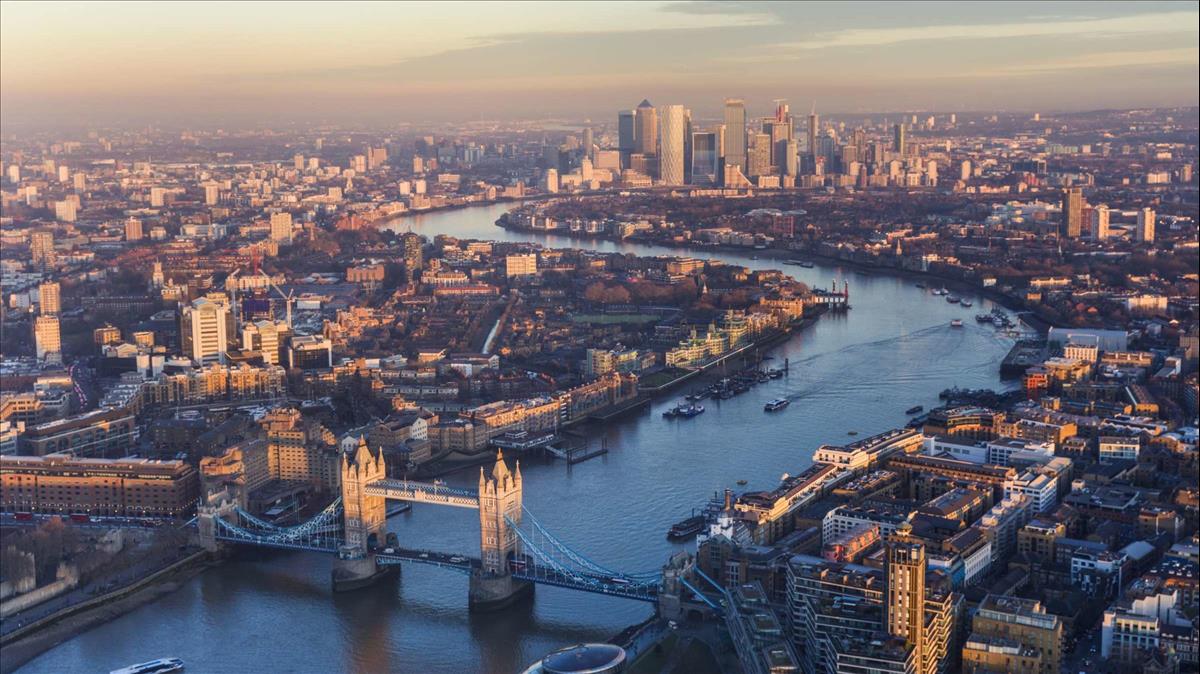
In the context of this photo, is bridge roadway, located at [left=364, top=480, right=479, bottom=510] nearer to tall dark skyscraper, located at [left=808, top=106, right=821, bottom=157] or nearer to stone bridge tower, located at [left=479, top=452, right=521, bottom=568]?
stone bridge tower, located at [left=479, top=452, right=521, bottom=568]

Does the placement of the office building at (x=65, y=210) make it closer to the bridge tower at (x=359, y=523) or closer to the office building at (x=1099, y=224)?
the bridge tower at (x=359, y=523)

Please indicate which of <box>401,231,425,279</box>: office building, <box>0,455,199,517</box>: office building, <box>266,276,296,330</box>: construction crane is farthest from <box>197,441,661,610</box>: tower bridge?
<box>401,231,425,279</box>: office building

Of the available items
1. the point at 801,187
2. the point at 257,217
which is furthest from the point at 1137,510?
the point at 801,187

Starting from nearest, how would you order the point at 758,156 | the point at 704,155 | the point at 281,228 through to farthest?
the point at 281,228
the point at 758,156
the point at 704,155

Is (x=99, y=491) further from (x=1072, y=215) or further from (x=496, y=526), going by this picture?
(x=1072, y=215)

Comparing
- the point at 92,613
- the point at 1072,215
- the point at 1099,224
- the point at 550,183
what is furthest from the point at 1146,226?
the point at 92,613

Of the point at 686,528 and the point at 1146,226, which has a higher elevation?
the point at 1146,226
